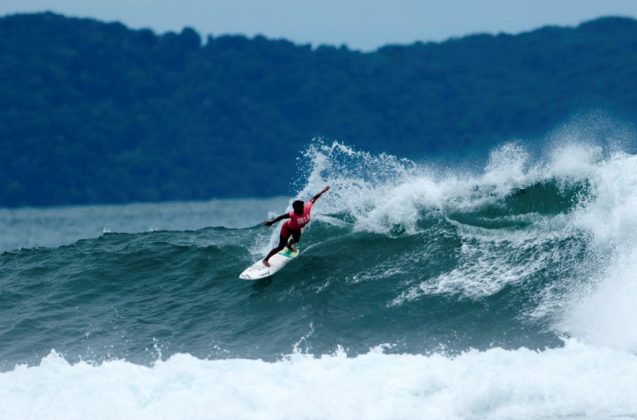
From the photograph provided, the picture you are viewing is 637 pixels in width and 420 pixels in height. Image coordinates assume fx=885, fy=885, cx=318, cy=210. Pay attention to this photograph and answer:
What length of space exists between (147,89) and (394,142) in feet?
84.8

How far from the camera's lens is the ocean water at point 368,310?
9266 millimetres

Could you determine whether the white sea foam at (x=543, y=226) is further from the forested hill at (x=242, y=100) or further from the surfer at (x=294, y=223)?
the forested hill at (x=242, y=100)

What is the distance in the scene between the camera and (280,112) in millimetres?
83062

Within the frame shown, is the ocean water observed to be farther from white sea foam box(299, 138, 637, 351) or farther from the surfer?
the surfer

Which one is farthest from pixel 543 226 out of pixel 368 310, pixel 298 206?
pixel 298 206

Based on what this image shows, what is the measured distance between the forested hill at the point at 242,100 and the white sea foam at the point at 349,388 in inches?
2265

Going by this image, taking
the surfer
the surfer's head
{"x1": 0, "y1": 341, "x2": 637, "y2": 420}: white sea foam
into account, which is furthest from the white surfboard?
{"x1": 0, "y1": 341, "x2": 637, "y2": 420}: white sea foam

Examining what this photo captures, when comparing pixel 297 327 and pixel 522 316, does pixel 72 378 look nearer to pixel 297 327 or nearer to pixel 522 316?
pixel 297 327

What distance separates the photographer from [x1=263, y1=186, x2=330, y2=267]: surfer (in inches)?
564

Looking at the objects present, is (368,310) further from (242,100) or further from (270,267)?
(242,100)

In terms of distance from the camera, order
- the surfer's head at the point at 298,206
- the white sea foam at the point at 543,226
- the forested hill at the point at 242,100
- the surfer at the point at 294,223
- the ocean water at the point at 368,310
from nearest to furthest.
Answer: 1. the ocean water at the point at 368,310
2. the white sea foam at the point at 543,226
3. the surfer's head at the point at 298,206
4. the surfer at the point at 294,223
5. the forested hill at the point at 242,100

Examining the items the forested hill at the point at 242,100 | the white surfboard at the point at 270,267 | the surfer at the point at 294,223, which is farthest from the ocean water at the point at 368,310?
the forested hill at the point at 242,100

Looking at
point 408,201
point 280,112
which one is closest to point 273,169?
point 280,112

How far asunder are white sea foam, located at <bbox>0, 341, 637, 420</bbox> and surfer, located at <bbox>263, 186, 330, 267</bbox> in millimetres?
4194
